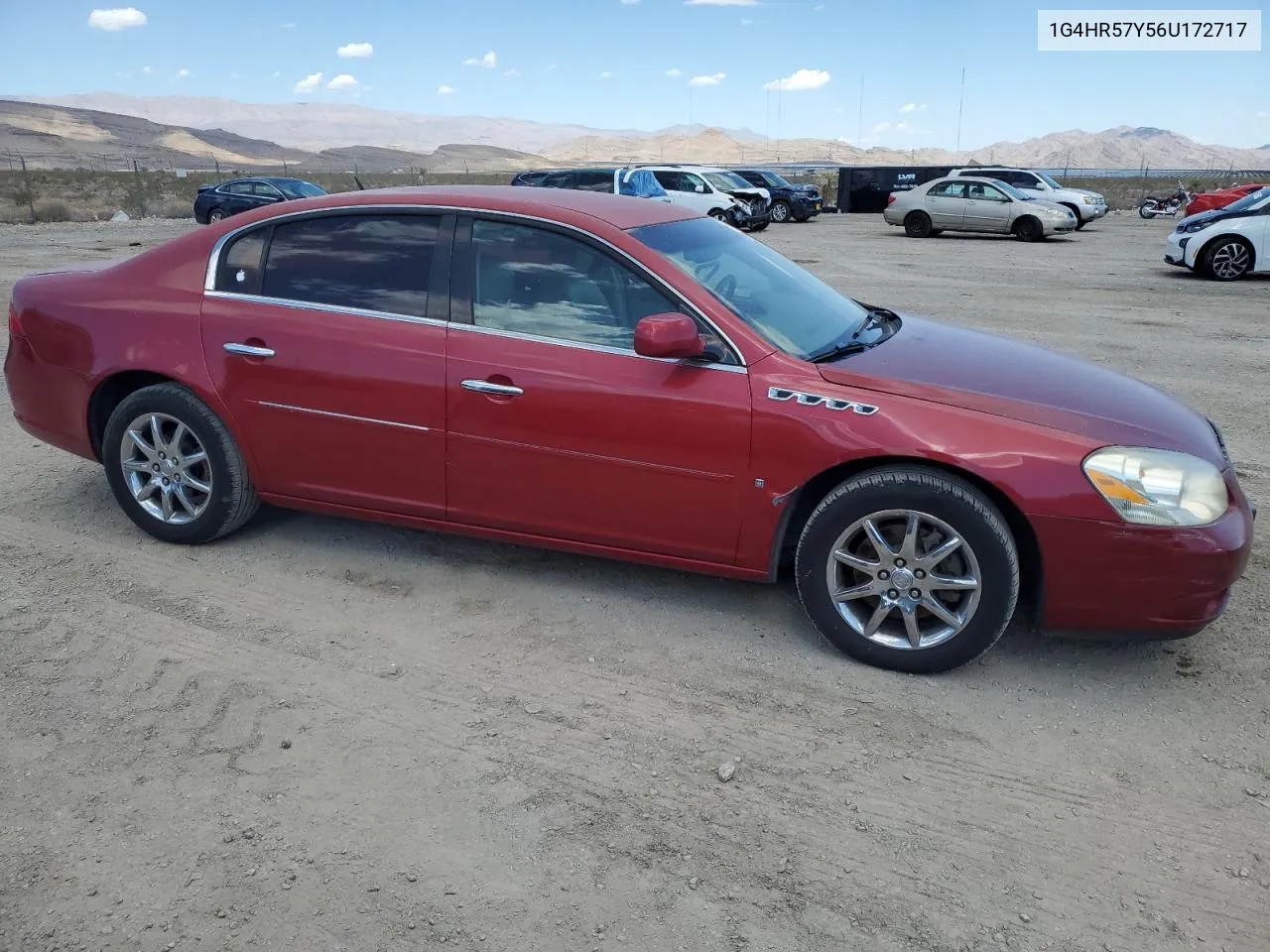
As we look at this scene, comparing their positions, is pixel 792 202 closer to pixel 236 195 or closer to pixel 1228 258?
pixel 236 195

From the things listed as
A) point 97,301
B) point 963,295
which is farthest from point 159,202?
point 97,301

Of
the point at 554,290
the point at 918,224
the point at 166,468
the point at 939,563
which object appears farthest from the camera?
the point at 918,224

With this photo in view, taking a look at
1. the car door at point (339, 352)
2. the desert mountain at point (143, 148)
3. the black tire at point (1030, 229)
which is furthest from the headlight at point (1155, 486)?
the desert mountain at point (143, 148)

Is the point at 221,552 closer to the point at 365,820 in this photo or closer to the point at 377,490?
the point at 377,490

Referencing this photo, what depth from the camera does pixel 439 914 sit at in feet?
8.05

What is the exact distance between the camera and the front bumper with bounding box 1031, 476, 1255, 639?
10.7ft

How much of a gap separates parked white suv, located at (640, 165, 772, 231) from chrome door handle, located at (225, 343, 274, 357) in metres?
20.3

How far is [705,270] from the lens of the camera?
155 inches

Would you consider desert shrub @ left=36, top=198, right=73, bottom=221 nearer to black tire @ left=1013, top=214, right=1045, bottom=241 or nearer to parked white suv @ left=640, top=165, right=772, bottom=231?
parked white suv @ left=640, top=165, right=772, bottom=231

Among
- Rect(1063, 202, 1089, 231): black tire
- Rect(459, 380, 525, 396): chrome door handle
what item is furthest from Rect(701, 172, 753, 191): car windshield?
Rect(459, 380, 525, 396): chrome door handle

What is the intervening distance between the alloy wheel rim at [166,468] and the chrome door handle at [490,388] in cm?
139

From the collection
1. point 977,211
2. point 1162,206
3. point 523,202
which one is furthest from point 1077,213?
point 523,202

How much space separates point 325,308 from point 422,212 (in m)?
0.57

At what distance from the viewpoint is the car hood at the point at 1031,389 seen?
11.2 ft
